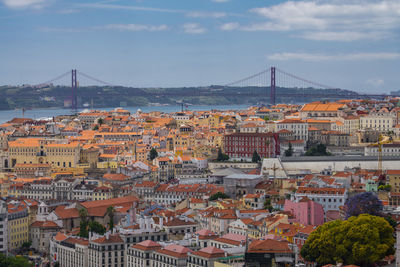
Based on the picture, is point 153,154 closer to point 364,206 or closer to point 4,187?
point 4,187

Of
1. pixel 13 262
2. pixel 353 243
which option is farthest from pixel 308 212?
pixel 13 262

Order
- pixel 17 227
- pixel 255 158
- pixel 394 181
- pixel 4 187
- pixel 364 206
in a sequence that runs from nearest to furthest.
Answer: pixel 364 206 → pixel 17 227 → pixel 394 181 → pixel 4 187 → pixel 255 158

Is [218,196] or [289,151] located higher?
[289,151]

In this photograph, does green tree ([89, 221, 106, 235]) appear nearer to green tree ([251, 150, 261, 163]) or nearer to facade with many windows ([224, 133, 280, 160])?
green tree ([251, 150, 261, 163])

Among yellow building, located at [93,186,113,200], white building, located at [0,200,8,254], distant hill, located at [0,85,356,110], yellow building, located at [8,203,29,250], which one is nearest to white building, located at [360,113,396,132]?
yellow building, located at [93,186,113,200]

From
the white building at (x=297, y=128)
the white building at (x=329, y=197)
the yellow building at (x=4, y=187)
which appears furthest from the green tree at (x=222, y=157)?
the white building at (x=329, y=197)

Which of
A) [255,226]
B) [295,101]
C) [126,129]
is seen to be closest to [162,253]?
[255,226]

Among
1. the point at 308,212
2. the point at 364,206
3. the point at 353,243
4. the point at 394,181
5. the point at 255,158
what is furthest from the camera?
the point at 255,158

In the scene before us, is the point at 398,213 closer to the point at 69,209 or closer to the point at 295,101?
the point at 69,209
